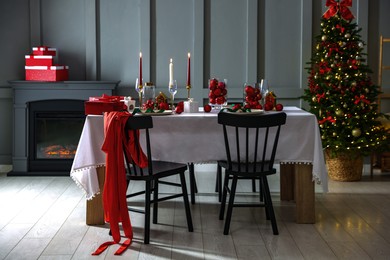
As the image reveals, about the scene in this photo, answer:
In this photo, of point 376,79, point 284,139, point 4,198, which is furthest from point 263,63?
point 4,198

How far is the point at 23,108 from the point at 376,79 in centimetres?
362

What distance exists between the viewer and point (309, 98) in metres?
6.76

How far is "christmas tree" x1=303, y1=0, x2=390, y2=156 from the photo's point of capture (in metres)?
6.55

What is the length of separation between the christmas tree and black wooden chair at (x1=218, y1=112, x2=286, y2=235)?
1.70m

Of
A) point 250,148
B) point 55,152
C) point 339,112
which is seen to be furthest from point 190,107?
point 55,152

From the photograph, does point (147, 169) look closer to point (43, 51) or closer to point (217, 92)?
point (217, 92)

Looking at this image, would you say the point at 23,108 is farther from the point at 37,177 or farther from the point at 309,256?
the point at 309,256

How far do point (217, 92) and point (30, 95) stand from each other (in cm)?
237

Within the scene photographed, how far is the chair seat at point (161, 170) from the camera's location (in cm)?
455

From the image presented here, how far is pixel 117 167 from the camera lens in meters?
4.59

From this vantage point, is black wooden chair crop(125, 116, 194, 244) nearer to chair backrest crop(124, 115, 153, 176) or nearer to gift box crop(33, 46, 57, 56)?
chair backrest crop(124, 115, 153, 176)

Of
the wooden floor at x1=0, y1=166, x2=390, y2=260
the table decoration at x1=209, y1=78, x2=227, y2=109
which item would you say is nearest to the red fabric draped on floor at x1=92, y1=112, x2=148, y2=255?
the wooden floor at x1=0, y1=166, x2=390, y2=260

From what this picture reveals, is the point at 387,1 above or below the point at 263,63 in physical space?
above

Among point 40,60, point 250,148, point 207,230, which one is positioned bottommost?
point 207,230
